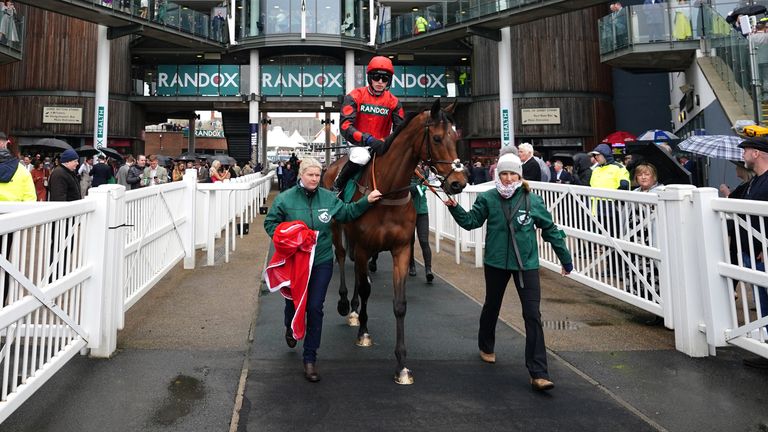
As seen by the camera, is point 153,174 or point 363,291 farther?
point 153,174

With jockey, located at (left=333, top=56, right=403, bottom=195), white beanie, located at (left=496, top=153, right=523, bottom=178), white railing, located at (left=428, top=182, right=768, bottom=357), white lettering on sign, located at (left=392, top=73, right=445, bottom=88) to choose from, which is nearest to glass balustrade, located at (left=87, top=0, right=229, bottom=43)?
white lettering on sign, located at (left=392, top=73, right=445, bottom=88)

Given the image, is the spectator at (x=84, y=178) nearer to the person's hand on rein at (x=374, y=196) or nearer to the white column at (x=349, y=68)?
the person's hand on rein at (x=374, y=196)

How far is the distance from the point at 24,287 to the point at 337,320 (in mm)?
2976

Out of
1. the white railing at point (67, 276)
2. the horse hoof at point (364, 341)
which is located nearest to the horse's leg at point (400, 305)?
the horse hoof at point (364, 341)

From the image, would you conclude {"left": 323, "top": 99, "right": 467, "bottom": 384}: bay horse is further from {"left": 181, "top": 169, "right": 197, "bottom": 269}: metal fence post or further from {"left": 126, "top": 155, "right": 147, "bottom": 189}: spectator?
{"left": 126, "top": 155, "right": 147, "bottom": 189}: spectator

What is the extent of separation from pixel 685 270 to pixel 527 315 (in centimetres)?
168

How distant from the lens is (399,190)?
12.7 feet

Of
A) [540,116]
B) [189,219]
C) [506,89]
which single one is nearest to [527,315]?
[189,219]

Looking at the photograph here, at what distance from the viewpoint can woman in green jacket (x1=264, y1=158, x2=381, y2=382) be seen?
12.1 ft

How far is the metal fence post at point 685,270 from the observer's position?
157 inches

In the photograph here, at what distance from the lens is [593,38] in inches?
926

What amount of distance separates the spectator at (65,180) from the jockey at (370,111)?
4.25 meters

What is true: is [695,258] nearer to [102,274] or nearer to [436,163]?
[436,163]

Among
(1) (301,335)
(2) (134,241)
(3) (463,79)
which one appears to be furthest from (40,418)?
(3) (463,79)
